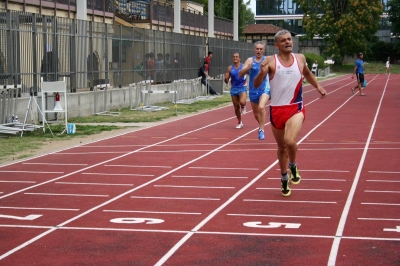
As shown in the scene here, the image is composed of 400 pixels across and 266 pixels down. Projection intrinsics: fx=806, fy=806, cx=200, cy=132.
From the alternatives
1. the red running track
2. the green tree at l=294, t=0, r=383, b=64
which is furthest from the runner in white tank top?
the green tree at l=294, t=0, r=383, b=64

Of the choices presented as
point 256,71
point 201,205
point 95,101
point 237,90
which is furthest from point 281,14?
point 201,205

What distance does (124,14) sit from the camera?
1807 inches

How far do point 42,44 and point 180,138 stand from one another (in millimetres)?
6376

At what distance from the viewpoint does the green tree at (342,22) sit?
8831 centimetres

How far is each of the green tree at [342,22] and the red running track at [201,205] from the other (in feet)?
241

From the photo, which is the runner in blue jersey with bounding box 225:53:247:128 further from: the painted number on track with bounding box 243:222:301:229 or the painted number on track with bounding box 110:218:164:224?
the painted number on track with bounding box 243:222:301:229

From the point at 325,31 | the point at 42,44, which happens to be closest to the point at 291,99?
the point at 42,44

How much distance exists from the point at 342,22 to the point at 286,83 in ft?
265

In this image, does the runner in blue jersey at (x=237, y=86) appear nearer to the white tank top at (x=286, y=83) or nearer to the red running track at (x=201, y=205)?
the red running track at (x=201, y=205)

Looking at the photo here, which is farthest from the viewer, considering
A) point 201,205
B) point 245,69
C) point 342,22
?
point 342,22

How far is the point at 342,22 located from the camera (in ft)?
290

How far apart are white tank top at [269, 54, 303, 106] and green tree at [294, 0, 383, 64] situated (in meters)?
79.9

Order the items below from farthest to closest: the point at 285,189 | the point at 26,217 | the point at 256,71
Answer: the point at 256,71 < the point at 285,189 < the point at 26,217

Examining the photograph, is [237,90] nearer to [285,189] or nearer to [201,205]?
[285,189]
